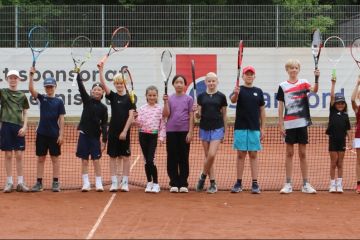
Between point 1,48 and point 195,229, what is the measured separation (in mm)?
13290

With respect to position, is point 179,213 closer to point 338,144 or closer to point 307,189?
point 307,189

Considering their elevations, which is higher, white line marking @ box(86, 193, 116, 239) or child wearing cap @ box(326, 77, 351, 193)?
child wearing cap @ box(326, 77, 351, 193)

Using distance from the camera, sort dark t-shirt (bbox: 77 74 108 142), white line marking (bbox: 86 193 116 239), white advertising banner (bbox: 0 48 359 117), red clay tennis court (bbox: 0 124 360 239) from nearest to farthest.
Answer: white line marking (bbox: 86 193 116 239), red clay tennis court (bbox: 0 124 360 239), dark t-shirt (bbox: 77 74 108 142), white advertising banner (bbox: 0 48 359 117)

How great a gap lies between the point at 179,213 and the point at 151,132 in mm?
1592

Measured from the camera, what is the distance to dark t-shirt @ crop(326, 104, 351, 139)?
8719mm

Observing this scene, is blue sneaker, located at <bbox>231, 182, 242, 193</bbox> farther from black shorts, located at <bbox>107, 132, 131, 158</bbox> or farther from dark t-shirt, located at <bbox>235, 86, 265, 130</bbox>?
black shorts, located at <bbox>107, 132, 131, 158</bbox>

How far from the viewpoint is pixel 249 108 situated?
8422 mm

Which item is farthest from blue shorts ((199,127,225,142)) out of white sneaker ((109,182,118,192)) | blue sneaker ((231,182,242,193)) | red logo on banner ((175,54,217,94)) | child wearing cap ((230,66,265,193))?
red logo on banner ((175,54,217,94))

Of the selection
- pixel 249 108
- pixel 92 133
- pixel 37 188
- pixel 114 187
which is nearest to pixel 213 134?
pixel 249 108

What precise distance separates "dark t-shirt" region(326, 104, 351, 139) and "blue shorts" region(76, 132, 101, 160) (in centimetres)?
313

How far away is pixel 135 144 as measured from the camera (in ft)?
51.1

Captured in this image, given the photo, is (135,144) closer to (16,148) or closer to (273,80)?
(273,80)

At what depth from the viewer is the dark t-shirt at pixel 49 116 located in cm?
855

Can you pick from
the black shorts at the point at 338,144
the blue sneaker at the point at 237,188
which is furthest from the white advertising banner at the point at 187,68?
the blue sneaker at the point at 237,188
